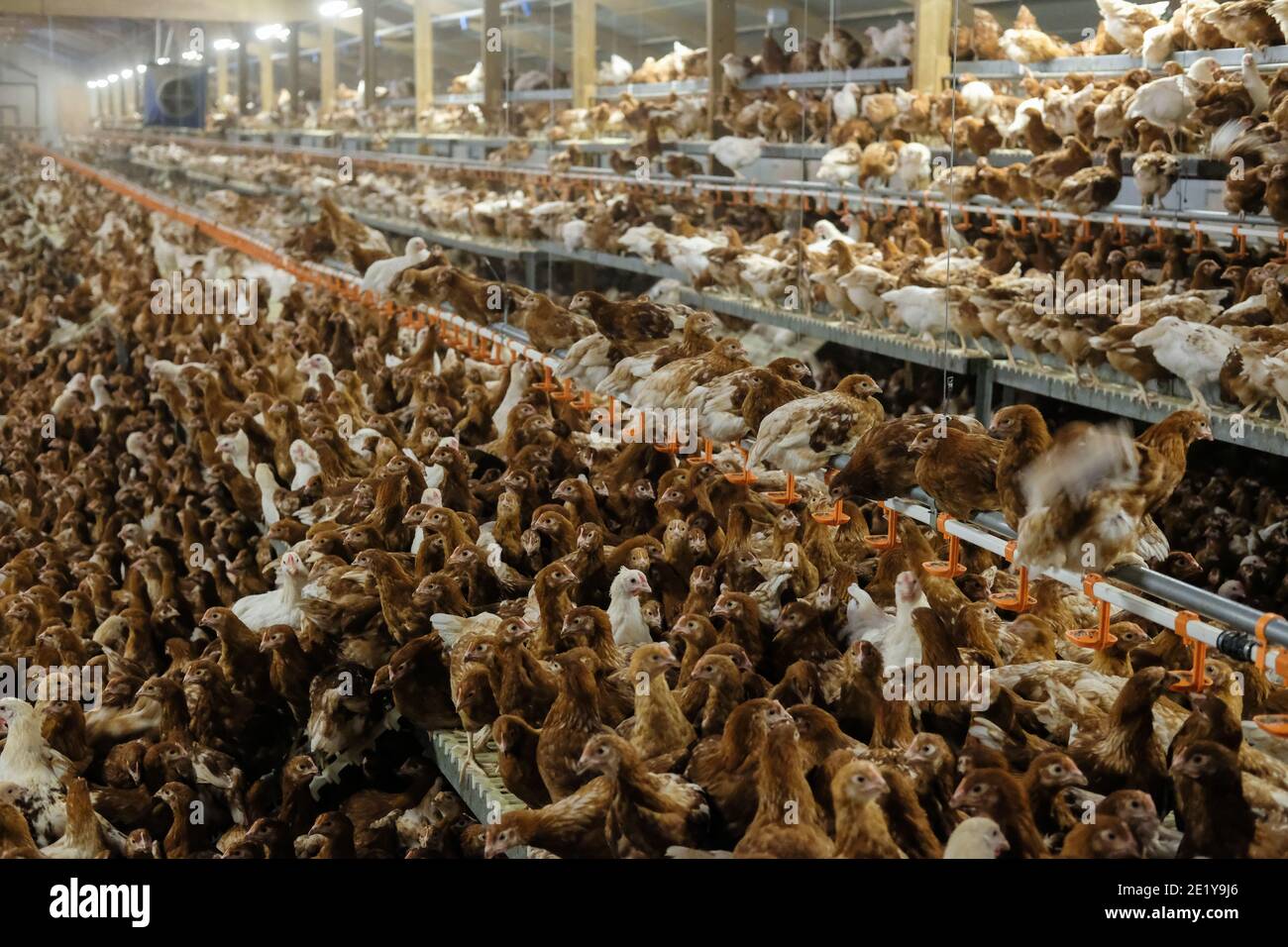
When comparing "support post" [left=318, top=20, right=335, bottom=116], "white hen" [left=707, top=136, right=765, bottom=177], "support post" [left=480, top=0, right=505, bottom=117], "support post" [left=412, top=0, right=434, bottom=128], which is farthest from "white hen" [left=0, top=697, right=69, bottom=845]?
"support post" [left=318, top=20, right=335, bottom=116]

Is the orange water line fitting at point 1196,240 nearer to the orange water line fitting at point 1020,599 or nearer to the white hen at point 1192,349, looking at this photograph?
the white hen at point 1192,349

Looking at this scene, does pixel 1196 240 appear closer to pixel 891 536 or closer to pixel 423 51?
→ pixel 891 536

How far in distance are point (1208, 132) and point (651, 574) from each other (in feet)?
6.28

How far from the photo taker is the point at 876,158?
4449 millimetres

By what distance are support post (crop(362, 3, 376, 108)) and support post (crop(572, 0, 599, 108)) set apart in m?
1.84

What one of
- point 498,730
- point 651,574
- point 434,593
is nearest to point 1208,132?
point 651,574

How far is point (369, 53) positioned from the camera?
7039mm

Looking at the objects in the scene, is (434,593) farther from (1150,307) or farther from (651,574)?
(1150,307)

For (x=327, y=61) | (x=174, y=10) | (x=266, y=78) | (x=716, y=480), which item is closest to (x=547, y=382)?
(x=716, y=480)

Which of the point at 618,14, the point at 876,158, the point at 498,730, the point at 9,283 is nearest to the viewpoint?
the point at 498,730

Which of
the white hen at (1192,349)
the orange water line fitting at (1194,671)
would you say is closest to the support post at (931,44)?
the white hen at (1192,349)

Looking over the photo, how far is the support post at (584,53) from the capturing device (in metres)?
5.15

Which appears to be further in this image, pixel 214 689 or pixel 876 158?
pixel 876 158

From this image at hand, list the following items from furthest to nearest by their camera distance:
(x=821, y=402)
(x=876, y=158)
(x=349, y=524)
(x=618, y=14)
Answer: (x=618, y=14) → (x=876, y=158) → (x=349, y=524) → (x=821, y=402)
